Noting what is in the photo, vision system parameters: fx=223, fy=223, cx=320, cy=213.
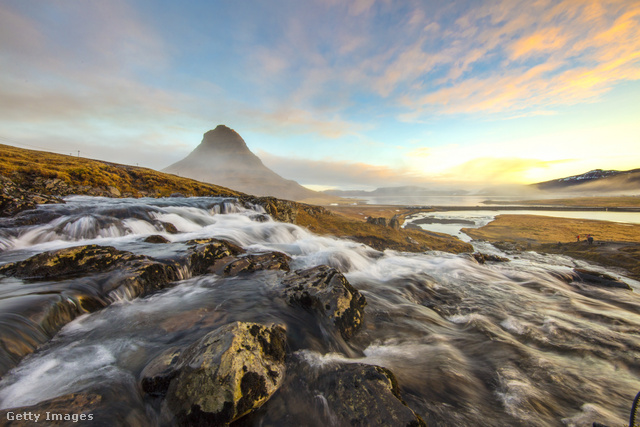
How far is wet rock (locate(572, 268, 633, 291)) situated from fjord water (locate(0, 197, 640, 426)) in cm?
79

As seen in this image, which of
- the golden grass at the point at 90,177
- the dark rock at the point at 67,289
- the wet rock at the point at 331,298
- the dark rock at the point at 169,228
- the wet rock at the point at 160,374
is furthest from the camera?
the golden grass at the point at 90,177

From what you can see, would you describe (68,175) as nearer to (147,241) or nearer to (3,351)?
(147,241)

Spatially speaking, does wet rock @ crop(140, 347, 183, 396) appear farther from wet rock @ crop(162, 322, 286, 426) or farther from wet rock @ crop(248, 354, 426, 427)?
wet rock @ crop(248, 354, 426, 427)

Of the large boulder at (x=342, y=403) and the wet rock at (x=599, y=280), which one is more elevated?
the large boulder at (x=342, y=403)

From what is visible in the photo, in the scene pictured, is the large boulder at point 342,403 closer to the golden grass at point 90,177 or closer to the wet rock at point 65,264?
the wet rock at point 65,264

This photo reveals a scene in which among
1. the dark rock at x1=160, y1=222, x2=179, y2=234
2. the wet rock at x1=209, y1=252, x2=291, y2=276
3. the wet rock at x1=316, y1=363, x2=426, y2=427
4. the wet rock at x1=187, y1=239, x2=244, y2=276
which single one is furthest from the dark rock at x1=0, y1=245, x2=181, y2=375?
the dark rock at x1=160, y1=222, x2=179, y2=234

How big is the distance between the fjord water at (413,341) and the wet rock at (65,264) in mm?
571

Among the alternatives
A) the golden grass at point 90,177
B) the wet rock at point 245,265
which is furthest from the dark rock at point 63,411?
the golden grass at point 90,177

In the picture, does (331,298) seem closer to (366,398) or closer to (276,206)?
(366,398)

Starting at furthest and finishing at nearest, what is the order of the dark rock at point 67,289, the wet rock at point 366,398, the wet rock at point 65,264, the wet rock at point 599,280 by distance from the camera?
the wet rock at point 599,280, the wet rock at point 65,264, the dark rock at point 67,289, the wet rock at point 366,398

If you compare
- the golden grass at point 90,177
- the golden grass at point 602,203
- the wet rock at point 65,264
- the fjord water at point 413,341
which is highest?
the golden grass at point 90,177

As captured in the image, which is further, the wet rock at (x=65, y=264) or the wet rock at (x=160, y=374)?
the wet rock at (x=65, y=264)

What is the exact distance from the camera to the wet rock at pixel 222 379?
338 cm

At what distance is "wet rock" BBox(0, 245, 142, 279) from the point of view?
7.57m
